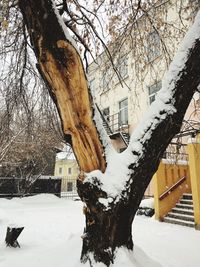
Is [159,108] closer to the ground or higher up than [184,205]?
higher up

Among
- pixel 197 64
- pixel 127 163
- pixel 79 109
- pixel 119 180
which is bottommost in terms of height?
pixel 119 180

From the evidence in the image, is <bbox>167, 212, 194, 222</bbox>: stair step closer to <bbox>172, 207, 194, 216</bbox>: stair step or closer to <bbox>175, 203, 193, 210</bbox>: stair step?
<bbox>172, 207, 194, 216</bbox>: stair step

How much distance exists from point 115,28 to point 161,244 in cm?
528

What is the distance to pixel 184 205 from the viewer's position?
950 cm

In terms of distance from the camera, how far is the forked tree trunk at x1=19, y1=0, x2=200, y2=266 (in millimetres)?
2754

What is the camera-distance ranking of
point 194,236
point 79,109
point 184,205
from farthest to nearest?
point 184,205
point 194,236
point 79,109

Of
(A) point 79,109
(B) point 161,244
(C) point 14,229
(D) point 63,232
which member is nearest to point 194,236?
(B) point 161,244

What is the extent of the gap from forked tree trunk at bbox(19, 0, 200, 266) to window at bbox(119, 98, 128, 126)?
14.2 metres

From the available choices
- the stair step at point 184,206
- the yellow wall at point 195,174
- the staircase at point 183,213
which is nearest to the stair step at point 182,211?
the staircase at point 183,213

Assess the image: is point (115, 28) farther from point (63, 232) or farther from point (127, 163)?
point (63, 232)

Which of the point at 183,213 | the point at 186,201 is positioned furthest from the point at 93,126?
the point at 186,201

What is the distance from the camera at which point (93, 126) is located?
291 cm

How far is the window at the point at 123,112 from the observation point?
1723cm

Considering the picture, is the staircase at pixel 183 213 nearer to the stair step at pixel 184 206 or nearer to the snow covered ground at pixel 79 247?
the stair step at pixel 184 206
